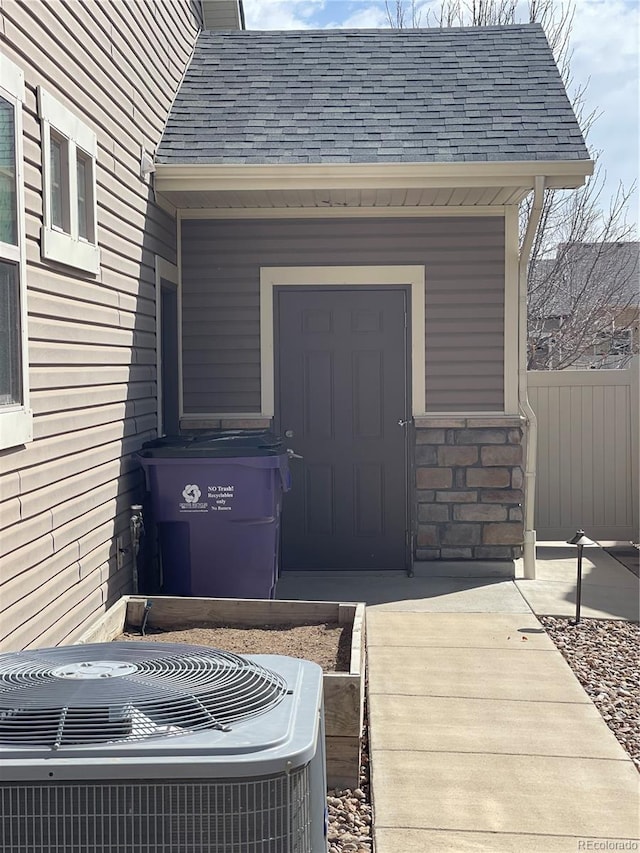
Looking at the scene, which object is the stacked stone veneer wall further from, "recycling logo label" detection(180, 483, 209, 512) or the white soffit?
the white soffit

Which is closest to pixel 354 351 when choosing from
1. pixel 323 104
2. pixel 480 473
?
pixel 480 473

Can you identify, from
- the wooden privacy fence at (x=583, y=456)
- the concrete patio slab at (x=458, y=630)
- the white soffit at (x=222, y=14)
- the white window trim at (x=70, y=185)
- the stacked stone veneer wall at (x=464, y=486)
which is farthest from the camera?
the white soffit at (x=222, y=14)

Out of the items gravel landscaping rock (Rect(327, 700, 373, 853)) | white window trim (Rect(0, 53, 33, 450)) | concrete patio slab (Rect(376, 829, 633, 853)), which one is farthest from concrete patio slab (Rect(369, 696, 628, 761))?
white window trim (Rect(0, 53, 33, 450))

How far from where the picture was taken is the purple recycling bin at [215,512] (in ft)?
18.4

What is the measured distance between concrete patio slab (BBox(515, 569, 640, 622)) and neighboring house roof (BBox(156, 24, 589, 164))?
2959mm

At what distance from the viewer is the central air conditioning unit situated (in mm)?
1660

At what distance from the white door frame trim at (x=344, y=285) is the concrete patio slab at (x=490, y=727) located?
3.20m

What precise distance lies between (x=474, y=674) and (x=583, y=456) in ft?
13.8

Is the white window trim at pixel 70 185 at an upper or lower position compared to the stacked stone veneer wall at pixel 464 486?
upper

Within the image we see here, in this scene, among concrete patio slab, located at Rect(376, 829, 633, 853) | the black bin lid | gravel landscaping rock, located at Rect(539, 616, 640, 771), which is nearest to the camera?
concrete patio slab, located at Rect(376, 829, 633, 853)

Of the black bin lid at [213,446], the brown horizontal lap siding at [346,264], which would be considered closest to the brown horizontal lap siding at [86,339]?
the black bin lid at [213,446]

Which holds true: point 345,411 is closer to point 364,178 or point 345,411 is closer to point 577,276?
point 364,178

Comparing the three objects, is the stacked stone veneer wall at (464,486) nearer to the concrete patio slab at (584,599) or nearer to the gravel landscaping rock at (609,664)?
the concrete patio slab at (584,599)

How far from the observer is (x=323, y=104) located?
7.32 m
